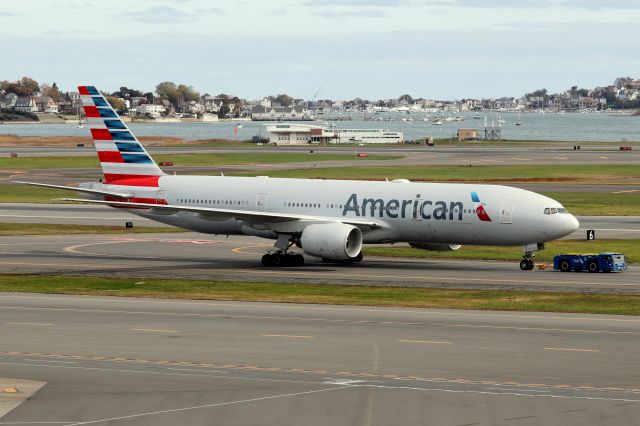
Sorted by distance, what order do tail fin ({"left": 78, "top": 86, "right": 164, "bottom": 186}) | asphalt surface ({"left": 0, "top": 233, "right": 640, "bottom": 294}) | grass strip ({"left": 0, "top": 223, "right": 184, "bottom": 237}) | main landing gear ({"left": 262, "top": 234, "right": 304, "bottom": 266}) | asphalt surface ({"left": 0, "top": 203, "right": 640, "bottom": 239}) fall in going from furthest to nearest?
1. grass strip ({"left": 0, "top": 223, "right": 184, "bottom": 237})
2. asphalt surface ({"left": 0, "top": 203, "right": 640, "bottom": 239})
3. tail fin ({"left": 78, "top": 86, "right": 164, "bottom": 186})
4. main landing gear ({"left": 262, "top": 234, "right": 304, "bottom": 266})
5. asphalt surface ({"left": 0, "top": 233, "right": 640, "bottom": 294})

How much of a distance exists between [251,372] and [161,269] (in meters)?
28.4

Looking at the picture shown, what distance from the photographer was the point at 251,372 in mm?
32625

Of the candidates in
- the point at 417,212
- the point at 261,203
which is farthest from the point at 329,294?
the point at 261,203

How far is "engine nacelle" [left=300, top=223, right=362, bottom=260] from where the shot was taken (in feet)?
195

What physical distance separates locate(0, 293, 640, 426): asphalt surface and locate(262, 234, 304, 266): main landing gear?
1597cm

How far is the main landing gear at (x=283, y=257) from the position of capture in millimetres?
62594

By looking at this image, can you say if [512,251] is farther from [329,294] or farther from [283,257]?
[329,294]

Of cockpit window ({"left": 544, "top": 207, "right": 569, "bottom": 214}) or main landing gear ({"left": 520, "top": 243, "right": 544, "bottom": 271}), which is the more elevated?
cockpit window ({"left": 544, "top": 207, "right": 569, "bottom": 214})

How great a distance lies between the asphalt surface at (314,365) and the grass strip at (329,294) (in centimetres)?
217

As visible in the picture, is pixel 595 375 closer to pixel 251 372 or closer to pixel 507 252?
pixel 251 372

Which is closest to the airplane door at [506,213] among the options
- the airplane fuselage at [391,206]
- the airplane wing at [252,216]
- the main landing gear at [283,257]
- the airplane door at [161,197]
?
the airplane fuselage at [391,206]

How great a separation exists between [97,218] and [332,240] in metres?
35.4

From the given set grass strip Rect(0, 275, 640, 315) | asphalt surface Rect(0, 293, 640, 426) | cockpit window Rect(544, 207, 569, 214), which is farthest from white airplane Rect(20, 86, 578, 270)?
asphalt surface Rect(0, 293, 640, 426)

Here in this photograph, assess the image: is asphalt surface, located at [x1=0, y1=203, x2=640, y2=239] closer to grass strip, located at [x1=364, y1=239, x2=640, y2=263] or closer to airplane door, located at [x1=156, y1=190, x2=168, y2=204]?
grass strip, located at [x1=364, y1=239, x2=640, y2=263]
